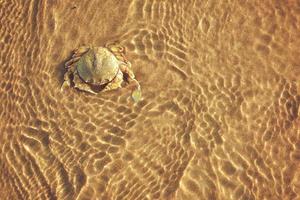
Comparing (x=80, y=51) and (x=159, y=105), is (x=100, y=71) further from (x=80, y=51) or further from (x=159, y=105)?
(x=159, y=105)

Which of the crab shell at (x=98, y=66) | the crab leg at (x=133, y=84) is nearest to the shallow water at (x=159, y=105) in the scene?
the crab leg at (x=133, y=84)

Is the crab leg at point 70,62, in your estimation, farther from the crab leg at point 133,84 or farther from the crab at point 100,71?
the crab leg at point 133,84

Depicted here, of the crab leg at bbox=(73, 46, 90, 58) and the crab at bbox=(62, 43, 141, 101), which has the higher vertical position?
the crab leg at bbox=(73, 46, 90, 58)

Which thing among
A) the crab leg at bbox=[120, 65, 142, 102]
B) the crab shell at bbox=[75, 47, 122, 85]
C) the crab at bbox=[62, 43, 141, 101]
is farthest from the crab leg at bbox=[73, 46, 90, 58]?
the crab leg at bbox=[120, 65, 142, 102]

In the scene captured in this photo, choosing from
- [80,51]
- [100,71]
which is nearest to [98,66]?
[100,71]

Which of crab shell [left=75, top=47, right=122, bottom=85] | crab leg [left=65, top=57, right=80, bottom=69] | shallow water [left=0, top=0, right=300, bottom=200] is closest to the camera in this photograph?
shallow water [left=0, top=0, right=300, bottom=200]

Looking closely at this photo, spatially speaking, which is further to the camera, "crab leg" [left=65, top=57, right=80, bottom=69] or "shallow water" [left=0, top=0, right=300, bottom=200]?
"crab leg" [left=65, top=57, right=80, bottom=69]

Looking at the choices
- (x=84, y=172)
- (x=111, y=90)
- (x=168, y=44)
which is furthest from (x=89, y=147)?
(x=168, y=44)

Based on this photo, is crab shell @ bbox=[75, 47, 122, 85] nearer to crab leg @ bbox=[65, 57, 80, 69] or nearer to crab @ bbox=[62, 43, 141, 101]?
crab @ bbox=[62, 43, 141, 101]

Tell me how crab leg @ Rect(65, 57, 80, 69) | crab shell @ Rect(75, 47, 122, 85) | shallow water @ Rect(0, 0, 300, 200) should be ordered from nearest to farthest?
shallow water @ Rect(0, 0, 300, 200) < crab shell @ Rect(75, 47, 122, 85) < crab leg @ Rect(65, 57, 80, 69)
